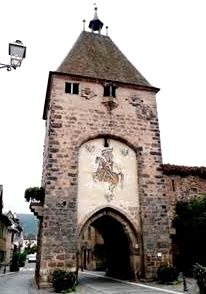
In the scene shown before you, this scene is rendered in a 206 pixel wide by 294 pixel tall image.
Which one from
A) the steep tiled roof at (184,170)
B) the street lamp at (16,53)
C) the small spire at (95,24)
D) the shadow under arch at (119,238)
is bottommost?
the shadow under arch at (119,238)

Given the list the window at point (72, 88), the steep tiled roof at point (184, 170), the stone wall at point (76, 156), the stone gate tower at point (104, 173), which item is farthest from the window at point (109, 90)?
the steep tiled roof at point (184, 170)

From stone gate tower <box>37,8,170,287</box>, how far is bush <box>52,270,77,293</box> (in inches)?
48.6

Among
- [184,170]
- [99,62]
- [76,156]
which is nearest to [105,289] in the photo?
[76,156]

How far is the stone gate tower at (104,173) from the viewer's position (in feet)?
50.4

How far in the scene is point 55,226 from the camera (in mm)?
15070

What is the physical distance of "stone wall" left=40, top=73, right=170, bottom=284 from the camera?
15.0 metres

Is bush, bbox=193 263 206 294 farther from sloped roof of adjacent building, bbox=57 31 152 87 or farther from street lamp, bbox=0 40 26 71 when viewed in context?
sloped roof of adjacent building, bbox=57 31 152 87

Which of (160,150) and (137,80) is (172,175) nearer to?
(160,150)

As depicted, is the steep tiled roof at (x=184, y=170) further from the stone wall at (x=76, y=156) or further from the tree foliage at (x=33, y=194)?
the tree foliage at (x=33, y=194)

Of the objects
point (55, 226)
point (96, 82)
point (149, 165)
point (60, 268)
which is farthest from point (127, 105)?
point (60, 268)

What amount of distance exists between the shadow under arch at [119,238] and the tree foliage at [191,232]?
2.97 meters

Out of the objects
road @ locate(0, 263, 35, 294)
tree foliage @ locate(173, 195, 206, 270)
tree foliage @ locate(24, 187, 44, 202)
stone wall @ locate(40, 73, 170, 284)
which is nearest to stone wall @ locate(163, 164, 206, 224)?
tree foliage @ locate(173, 195, 206, 270)

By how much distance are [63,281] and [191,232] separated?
757cm

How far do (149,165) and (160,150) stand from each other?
1140 mm
